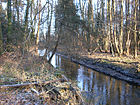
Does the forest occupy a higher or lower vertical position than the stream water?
higher

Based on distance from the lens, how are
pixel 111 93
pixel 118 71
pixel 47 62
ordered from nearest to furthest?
pixel 111 93
pixel 118 71
pixel 47 62

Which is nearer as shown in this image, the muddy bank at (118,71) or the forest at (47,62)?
the forest at (47,62)

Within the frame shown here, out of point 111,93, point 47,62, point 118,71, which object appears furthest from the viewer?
point 47,62

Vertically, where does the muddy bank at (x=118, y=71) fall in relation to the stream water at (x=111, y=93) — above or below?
above

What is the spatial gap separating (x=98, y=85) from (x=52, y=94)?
5877 millimetres

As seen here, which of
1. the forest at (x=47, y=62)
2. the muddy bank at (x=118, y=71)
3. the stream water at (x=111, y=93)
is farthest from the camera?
the muddy bank at (x=118, y=71)

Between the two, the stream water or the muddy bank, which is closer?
the stream water

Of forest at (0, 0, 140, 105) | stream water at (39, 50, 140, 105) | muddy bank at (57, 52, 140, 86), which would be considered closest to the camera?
forest at (0, 0, 140, 105)

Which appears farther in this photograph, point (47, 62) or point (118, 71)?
point (47, 62)

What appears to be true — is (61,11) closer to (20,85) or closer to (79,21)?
(79,21)

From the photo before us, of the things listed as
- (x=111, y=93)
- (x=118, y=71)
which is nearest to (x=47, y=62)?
(x=118, y=71)

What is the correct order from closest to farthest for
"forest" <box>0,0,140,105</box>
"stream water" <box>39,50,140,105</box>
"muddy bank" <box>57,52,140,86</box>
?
"forest" <box>0,0,140,105</box>
"stream water" <box>39,50,140,105</box>
"muddy bank" <box>57,52,140,86</box>

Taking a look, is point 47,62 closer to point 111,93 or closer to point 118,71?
point 118,71

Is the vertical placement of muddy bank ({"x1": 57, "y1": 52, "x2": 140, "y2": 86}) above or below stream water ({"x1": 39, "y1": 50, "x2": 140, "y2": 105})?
above
